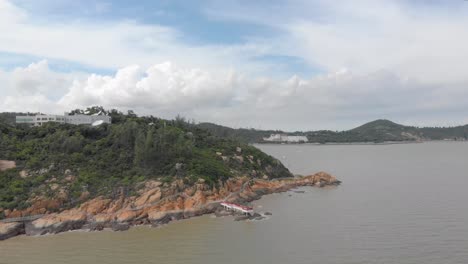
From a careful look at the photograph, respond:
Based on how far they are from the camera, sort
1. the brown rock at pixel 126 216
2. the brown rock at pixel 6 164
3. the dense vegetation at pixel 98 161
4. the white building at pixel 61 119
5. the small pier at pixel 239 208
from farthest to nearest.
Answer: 1. the white building at pixel 61 119
2. the brown rock at pixel 6 164
3. the dense vegetation at pixel 98 161
4. the small pier at pixel 239 208
5. the brown rock at pixel 126 216

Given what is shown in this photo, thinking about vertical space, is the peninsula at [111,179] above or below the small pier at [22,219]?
above

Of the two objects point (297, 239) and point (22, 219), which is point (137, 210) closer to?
point (22, 219)

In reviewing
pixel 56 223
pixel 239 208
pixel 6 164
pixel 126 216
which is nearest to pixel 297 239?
pixel 239 208

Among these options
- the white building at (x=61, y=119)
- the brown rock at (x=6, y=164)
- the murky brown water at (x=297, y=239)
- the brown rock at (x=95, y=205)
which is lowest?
the murky brown water at (x=297, y=239)

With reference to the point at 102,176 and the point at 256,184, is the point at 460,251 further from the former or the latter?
the point at 102,176

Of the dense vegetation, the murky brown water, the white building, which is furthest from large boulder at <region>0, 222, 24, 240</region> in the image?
the white building

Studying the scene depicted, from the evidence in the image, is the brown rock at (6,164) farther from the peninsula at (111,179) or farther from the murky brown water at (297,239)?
the murky brown water at (297,239)

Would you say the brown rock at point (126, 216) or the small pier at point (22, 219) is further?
the brown rock at point (126, 216)

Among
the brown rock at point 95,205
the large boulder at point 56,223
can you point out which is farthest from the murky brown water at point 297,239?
the brown rock at point 95,205
